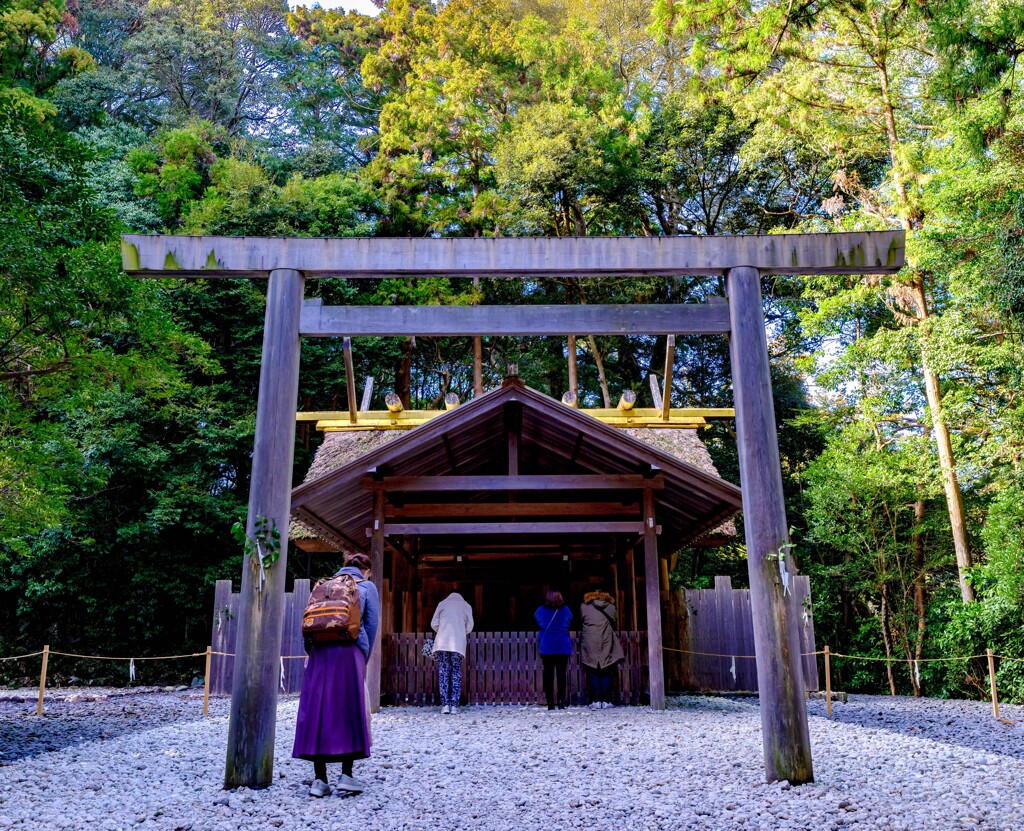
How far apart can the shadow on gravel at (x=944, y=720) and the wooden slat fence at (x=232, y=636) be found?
847 centimetres

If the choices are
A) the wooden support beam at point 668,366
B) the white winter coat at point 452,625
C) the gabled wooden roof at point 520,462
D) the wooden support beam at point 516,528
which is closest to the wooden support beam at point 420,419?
the wooden support beam at point 668,366

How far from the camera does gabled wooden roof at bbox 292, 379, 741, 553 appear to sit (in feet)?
31.6

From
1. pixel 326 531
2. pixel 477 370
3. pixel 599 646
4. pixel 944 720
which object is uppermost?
pixel 477 370

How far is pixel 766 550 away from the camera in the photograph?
5316 mm

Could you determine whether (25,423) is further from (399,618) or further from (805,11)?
(805,11)

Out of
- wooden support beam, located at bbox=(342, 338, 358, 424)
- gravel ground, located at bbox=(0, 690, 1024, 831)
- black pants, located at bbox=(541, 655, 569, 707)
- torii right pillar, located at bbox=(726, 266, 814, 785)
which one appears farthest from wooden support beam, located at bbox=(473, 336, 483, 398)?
torii right pillar, located at bbox=(726, 266, 814, 785)

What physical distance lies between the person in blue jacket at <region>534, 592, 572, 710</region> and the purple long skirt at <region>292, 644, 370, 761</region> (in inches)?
196

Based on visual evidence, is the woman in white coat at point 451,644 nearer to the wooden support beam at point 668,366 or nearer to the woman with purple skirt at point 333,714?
the wooden support beam at point 668,366

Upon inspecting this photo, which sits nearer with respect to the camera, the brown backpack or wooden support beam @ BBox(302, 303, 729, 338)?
the brown backpack

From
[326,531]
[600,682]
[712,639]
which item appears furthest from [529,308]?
[712,639]

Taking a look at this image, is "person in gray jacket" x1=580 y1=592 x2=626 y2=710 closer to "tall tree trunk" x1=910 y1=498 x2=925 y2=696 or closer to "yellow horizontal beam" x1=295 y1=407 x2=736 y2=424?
"yellow horizontal beam" x1=295 y1=407 x2=736 y2=424

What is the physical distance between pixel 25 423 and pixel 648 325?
9.50 metres

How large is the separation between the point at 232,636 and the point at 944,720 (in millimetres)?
11265

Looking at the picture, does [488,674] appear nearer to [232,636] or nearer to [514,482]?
[514,482]
